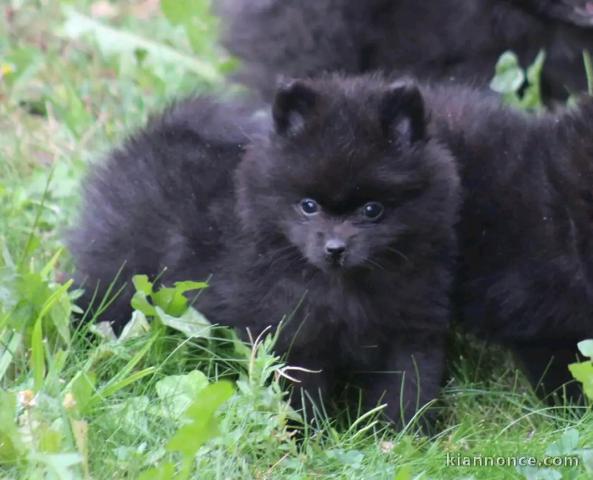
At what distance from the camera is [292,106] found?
10.7ft

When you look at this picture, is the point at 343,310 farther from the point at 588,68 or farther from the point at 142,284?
the point at 588,68

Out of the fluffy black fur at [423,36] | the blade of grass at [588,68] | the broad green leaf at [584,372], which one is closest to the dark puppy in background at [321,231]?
the broad green leaf at [584,372]

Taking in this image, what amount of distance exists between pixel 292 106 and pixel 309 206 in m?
0.28

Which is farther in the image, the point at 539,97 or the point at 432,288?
the point at 539,97

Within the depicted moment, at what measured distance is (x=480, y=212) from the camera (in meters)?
3.65

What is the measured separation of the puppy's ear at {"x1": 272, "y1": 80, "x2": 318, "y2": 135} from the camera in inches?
127

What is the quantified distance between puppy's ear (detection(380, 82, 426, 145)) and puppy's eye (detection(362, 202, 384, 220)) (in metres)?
0.19

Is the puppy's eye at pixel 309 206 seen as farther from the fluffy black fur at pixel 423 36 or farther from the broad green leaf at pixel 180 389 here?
the fluffy black fur at pixel 423 36

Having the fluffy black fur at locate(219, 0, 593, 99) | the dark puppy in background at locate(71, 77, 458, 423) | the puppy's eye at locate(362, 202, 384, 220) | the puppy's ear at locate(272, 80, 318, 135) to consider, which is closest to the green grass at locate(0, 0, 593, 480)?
the dark puppy in background at locate(71, 77, 458, 423)

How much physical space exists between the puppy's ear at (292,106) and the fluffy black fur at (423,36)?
170 centimetres

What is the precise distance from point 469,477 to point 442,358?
0.56 metres

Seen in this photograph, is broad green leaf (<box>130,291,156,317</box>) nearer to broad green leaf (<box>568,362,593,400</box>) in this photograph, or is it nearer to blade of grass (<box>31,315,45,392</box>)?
blade of grass (<box>31,315,45,392</box>)

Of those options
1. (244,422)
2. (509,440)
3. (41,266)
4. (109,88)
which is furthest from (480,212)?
(109,88)

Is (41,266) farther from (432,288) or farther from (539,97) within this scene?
(539,97)
